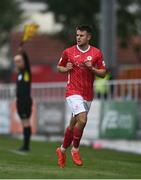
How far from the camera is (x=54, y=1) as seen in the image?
4372 cm

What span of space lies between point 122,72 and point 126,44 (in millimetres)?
17208

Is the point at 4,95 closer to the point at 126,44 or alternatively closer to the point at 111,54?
the point at 111,54

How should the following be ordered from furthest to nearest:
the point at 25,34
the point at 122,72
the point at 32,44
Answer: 1. the point at 32,44
2. the point at 122,72
3. the point at 25,34

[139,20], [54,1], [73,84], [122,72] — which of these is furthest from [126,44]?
[73,84]

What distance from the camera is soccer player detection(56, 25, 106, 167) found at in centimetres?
1316

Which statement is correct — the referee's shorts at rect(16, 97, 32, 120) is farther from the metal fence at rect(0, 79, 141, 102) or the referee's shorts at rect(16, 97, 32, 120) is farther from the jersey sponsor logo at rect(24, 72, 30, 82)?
the metal fence at rect(0, 79, 141, 102)

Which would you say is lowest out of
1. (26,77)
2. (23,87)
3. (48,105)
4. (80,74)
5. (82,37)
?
(48,105)

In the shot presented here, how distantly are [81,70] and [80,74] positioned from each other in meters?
0.06

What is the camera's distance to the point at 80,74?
43.4 feet

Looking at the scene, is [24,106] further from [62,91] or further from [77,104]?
[62,91]

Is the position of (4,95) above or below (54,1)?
below

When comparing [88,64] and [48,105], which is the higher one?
[88,64]

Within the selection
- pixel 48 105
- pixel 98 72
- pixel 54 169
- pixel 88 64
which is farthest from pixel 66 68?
pixel 48 105

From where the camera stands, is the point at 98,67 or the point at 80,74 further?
the point at 98,67
